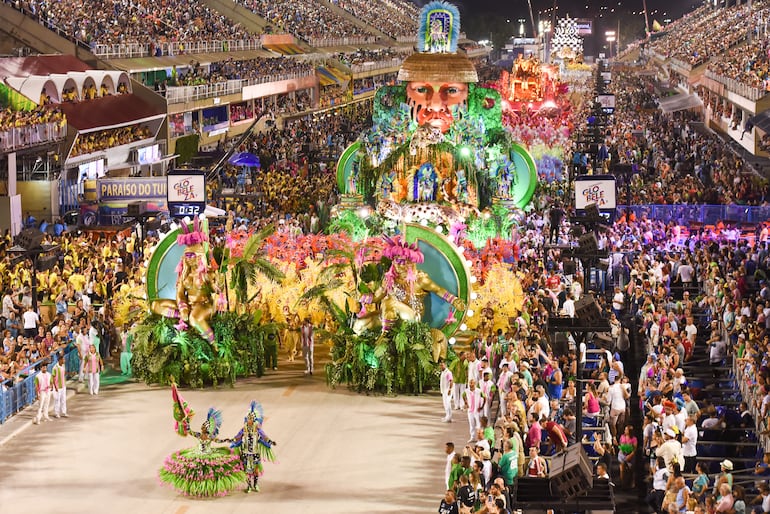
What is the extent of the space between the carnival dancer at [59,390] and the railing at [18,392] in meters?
0.60

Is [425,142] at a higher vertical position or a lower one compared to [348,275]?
higher

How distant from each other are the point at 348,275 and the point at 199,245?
8.98 ft

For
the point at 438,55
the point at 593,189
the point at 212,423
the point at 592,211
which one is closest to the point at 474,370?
the point at 212,423

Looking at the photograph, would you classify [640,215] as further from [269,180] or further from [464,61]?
[269,180]

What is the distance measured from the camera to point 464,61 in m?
37.2

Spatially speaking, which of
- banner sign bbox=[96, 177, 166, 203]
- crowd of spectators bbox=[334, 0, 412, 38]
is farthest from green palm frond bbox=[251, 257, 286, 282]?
crowd of spectators bbox=[334, 0, 412, 38]

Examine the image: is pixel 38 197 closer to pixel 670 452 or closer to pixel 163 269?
pixel 163 269

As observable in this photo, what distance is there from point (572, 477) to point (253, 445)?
19.2 feet

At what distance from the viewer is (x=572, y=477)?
1344 cm

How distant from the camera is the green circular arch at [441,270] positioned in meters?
24.7

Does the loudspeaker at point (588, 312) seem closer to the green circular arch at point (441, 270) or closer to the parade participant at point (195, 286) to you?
the green circular arch at point (441, 270)

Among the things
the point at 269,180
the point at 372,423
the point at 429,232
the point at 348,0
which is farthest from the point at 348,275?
the point at 348,0

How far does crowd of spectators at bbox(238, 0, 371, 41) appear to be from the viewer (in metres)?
90.8

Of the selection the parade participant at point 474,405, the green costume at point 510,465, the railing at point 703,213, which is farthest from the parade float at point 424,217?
the green costume at point 510,465
